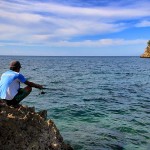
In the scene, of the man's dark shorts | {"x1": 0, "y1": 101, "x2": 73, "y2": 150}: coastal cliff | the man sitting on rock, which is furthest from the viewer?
the man's dark shorts

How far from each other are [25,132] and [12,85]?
2225 millimetres

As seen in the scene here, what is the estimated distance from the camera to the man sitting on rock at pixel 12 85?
9674 mm

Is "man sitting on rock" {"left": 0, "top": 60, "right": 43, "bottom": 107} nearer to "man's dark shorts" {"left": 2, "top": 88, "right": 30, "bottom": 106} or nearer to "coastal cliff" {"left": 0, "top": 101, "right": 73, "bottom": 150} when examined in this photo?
"man's dark shorts" {"left": 2, "top": 88, "right": 30, "bottom": 106}

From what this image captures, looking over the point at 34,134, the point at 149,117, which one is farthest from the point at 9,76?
the point at 149,117

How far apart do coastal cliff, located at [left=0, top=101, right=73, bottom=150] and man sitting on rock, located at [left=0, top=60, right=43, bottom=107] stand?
639 millimetres

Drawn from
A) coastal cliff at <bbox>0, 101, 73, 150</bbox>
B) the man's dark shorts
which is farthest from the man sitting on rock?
coastal cliff at <bbox>0, 101, 73, 150</bbox>

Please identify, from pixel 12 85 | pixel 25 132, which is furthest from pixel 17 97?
pixel 25 132

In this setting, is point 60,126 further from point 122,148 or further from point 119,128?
point 122,148

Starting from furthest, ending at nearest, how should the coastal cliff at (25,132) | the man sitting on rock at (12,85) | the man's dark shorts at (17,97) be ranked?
the man's dark shorts at (17,97), the man sitting on rock at (12,85), the coastal cliff at (25,132)

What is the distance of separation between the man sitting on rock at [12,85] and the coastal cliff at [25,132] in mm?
639

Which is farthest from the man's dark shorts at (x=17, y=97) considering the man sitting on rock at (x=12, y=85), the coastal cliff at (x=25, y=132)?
the coastal cliff at (x=25, y=132)

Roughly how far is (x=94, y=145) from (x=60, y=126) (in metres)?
3.28

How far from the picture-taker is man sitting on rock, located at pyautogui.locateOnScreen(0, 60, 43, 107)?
9.67 m

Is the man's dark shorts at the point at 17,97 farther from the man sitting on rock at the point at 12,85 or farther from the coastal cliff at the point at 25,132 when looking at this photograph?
the coastal cliff at the point at 25,132
